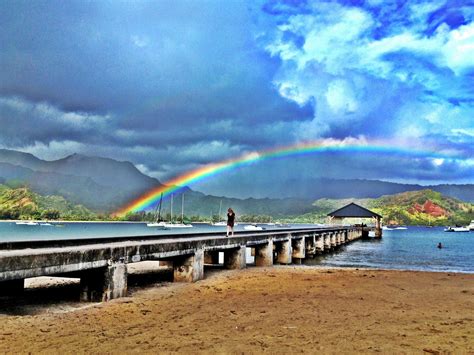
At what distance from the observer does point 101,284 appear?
12.0 metres

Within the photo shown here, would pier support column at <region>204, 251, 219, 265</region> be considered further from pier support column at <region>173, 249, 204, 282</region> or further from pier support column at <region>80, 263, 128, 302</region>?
pier support column at <region>80, 263, 128, 302</region>

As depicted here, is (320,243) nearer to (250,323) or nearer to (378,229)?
(250,323)

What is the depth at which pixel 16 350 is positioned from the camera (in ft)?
22.9

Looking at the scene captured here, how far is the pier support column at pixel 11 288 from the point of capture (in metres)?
12.7

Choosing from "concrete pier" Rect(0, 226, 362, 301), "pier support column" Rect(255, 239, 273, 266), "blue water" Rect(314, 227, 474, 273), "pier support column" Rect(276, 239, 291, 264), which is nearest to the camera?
"concrete pier" Rect(0, 226, 362, 301)

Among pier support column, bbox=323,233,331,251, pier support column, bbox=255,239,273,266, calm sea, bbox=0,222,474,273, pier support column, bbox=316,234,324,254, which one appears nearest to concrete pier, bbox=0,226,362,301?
pier support column, bbox=255,239,273,266

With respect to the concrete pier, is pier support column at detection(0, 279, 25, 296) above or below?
below

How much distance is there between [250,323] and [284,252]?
87.7ft

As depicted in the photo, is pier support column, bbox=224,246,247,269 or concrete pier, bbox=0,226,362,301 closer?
concrete pier, bbox=0,226,362,301

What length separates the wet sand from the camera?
25.0 feet

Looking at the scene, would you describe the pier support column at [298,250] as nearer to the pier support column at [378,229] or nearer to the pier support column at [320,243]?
the pier support column at [320,243]

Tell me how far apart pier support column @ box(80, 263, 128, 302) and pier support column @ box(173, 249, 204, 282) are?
4687 mm

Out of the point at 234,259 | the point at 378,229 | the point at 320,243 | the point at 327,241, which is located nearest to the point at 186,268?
the point at 234,259

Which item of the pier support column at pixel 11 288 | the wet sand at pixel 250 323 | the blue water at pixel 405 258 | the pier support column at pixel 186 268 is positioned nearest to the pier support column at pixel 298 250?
the blue water at pixel 405 258
